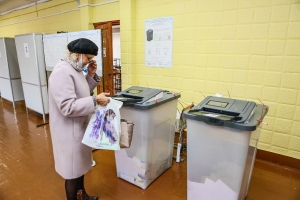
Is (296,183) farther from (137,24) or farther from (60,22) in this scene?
Answer: (60,22)

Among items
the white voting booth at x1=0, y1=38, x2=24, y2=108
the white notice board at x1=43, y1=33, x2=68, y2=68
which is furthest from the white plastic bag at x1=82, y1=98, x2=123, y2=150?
the white voting booth at x1=0, y1=38, x2=24, y2=108

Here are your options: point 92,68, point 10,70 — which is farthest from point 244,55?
point 10,70

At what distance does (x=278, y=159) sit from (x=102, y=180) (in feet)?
6.85

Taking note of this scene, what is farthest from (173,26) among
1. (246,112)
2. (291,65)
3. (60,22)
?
(60,22)

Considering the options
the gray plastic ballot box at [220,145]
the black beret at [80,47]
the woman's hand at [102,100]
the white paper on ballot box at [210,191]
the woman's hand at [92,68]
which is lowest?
the white paper on ballot box at [210,191]

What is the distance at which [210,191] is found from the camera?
160 centimetres

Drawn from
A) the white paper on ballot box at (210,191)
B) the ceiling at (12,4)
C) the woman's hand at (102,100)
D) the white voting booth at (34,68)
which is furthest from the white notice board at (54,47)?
the white paper on ballot box at (210,191)

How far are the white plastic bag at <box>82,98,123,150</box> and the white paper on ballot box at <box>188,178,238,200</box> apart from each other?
2.37 feet

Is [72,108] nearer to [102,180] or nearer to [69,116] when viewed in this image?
[69,116]

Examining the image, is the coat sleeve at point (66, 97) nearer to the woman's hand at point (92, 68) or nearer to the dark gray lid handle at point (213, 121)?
the woman's hand at point (92, 68)

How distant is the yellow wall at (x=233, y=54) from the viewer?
7.34ft

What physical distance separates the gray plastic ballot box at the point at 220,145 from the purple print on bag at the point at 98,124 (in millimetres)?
631

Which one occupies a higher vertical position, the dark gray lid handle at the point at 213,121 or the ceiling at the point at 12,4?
the ceiling at the point at 12,4

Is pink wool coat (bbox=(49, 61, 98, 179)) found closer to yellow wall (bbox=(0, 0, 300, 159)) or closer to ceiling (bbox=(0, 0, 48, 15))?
yellow wall (bbox=(0, 0, 300, 159))
